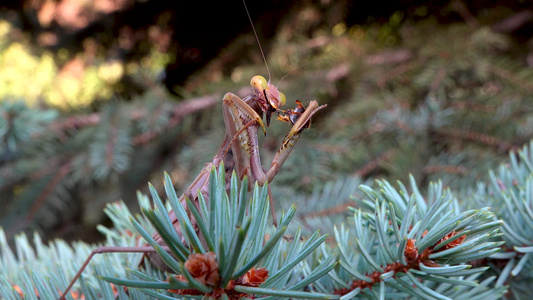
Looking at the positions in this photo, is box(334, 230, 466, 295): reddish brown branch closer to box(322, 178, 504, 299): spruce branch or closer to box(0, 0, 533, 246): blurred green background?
box(322, 178, 504, 299): spruce branch

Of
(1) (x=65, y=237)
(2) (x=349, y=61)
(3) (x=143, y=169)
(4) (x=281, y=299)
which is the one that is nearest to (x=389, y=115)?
(2) (x=349, y=61)

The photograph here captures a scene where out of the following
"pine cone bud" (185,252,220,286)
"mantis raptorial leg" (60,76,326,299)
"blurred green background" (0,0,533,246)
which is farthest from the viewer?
"blurred green background" (0,0,533,246)

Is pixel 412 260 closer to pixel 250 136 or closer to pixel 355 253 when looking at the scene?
pixel 355 253

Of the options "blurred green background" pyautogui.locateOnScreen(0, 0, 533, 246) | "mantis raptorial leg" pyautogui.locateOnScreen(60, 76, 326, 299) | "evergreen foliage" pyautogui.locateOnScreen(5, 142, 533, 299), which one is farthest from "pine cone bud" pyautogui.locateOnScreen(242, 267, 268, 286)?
"blurred green background" pyautogui.locateOnScreen(0, 0, 533, 246)

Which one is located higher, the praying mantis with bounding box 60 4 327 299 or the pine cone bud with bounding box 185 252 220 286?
the praying mantis with bounding box 60 4 327 299

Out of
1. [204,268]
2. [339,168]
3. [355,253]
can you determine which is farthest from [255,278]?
[339,168]

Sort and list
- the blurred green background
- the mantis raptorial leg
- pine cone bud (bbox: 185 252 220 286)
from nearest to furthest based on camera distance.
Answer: pine cone bud (bbox: 185 252 220 286)
the mantis raptorial leg
the blurred green background
